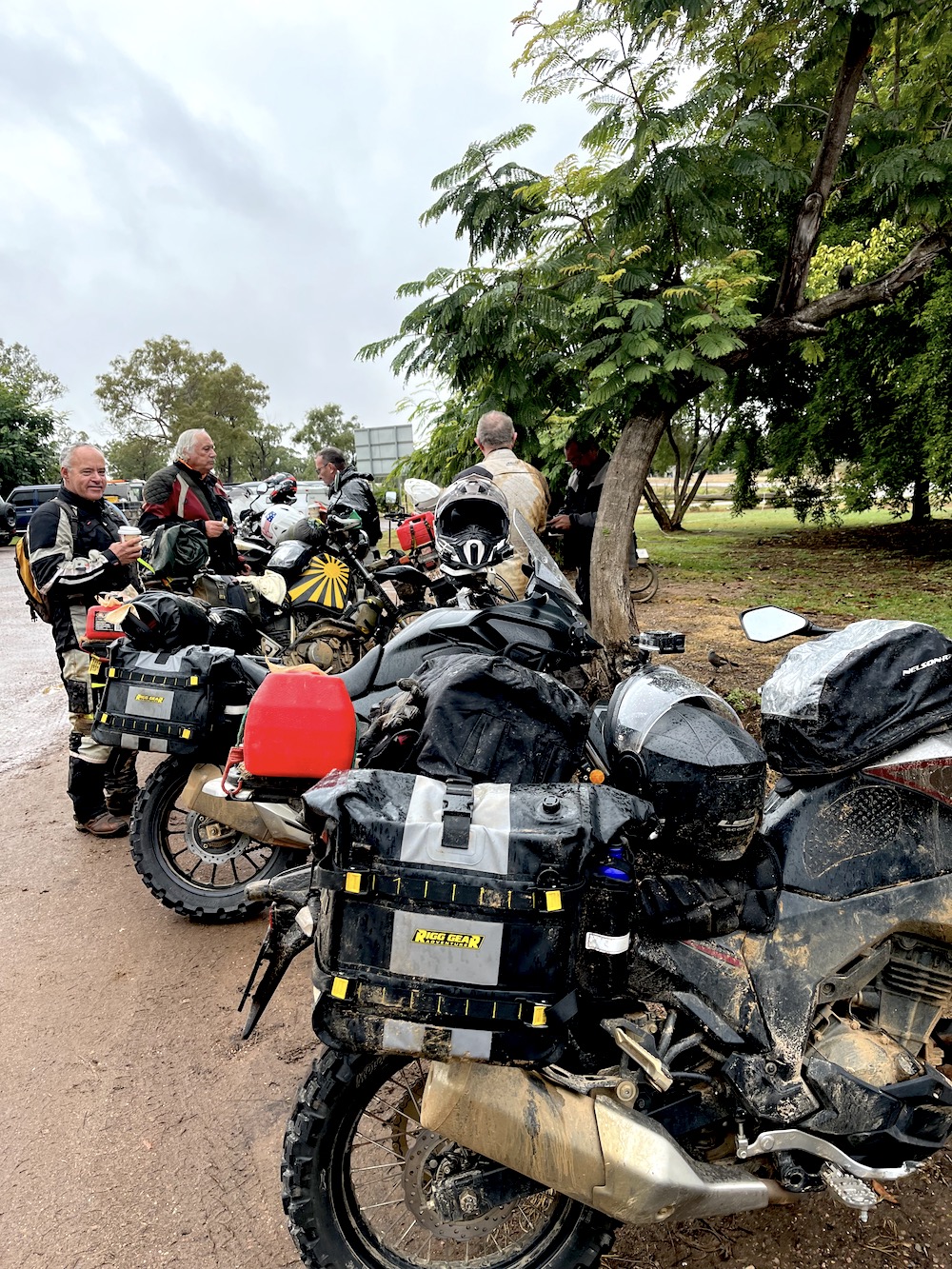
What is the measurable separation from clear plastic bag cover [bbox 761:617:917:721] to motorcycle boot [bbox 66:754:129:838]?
12.1ft

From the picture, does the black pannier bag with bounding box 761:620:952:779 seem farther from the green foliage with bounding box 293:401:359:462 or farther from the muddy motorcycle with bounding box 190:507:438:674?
the green foliage with bounding box 293:401:359:462

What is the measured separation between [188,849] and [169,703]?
84 cm

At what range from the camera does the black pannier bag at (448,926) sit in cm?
134

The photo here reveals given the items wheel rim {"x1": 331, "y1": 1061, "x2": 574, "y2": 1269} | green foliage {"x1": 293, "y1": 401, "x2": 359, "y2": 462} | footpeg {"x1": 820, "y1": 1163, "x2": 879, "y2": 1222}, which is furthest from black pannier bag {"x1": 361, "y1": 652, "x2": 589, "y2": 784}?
green foliage {"x1": 293, "y1": 401, "x2": 359, "y2": 462}

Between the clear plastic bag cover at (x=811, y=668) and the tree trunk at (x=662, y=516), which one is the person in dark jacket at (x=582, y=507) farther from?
the tree trunk at (x=662, y=516)

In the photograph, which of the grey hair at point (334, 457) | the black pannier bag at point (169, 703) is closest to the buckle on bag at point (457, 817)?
the black pannier bag at point (169, 703)

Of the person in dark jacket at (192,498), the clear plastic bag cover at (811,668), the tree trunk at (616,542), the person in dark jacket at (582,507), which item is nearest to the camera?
the clear plastic bag cover at (811,668)

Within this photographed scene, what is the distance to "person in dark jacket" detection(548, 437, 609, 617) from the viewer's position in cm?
618

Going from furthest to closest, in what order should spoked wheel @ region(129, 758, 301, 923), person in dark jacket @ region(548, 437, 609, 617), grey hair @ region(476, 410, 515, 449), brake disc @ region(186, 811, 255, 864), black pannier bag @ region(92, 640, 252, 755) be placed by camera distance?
person in dark jacket @ region(548, 437, 609, 617), grey hair @ region(476, 410, 515, 449), brake disc @ region(186, 811, 255, 864), spoked wheel @ region(129, 758, 301, 923), black pannier bag @ region(92, 640, 252, 755)

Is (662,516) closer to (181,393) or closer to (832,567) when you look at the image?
(832,567)

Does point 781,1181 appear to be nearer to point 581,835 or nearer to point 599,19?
point 581,835

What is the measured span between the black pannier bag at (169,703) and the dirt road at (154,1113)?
3.02 feet

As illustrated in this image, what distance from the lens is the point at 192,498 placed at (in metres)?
5.17

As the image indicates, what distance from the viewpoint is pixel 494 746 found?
1.63 metres
